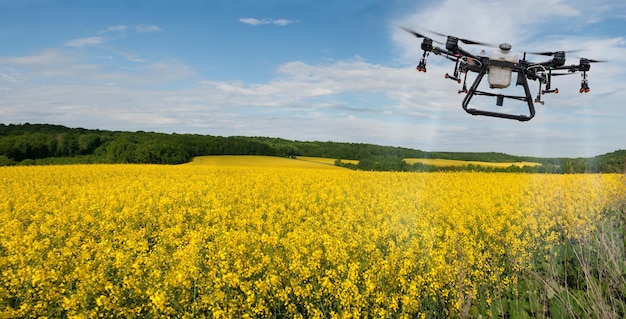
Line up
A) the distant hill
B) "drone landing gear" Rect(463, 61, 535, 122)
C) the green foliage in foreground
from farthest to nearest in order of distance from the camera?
the distant hill
"drone landing gear" Rect(463, 61, 535, 122)
the green foliage in foreground

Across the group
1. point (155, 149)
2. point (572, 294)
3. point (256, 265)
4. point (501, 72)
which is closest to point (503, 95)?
point (501, 72)

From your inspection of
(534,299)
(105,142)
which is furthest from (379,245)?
(105,142)

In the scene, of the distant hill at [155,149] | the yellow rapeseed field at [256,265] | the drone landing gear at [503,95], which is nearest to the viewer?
the yellow rapeseed field at [256,265]

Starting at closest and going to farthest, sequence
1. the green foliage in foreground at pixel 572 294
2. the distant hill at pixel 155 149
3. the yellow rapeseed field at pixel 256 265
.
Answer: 1. the green foliage in foreground at pixel 572 294
2. the yellow rapeseed field at pixel 256 265
3. the distant hill at pixel 155 149

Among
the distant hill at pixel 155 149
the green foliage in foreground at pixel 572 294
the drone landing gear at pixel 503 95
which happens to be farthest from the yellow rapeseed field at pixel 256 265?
the distant hill at pixel 155 149

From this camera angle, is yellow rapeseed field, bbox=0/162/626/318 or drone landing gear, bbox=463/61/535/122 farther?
drone landing gear, bbox=463/61/535/122

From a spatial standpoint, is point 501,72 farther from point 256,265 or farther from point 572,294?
point 256,265

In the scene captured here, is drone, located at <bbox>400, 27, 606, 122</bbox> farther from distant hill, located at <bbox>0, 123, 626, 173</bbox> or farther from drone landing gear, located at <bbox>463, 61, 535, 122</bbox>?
distant hill, located at <bbox>0, 123, 626, 173</bbox>

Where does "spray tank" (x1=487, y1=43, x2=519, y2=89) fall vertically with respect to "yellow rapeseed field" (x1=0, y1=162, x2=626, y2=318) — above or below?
above

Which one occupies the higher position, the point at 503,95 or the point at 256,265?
the point at 503,95

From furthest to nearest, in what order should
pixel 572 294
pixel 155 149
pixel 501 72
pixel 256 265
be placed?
pixel 155 149 → pixel 501 72 → pixel 256 265 → pixel 572 294

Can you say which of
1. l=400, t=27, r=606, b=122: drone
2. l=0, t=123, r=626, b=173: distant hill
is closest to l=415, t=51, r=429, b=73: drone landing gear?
l=400, t=27, r=606, b=122: drone

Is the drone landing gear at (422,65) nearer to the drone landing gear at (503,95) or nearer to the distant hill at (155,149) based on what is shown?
the drone landing gear at (503,95)

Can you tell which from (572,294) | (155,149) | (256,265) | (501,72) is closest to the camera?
(572,294)
